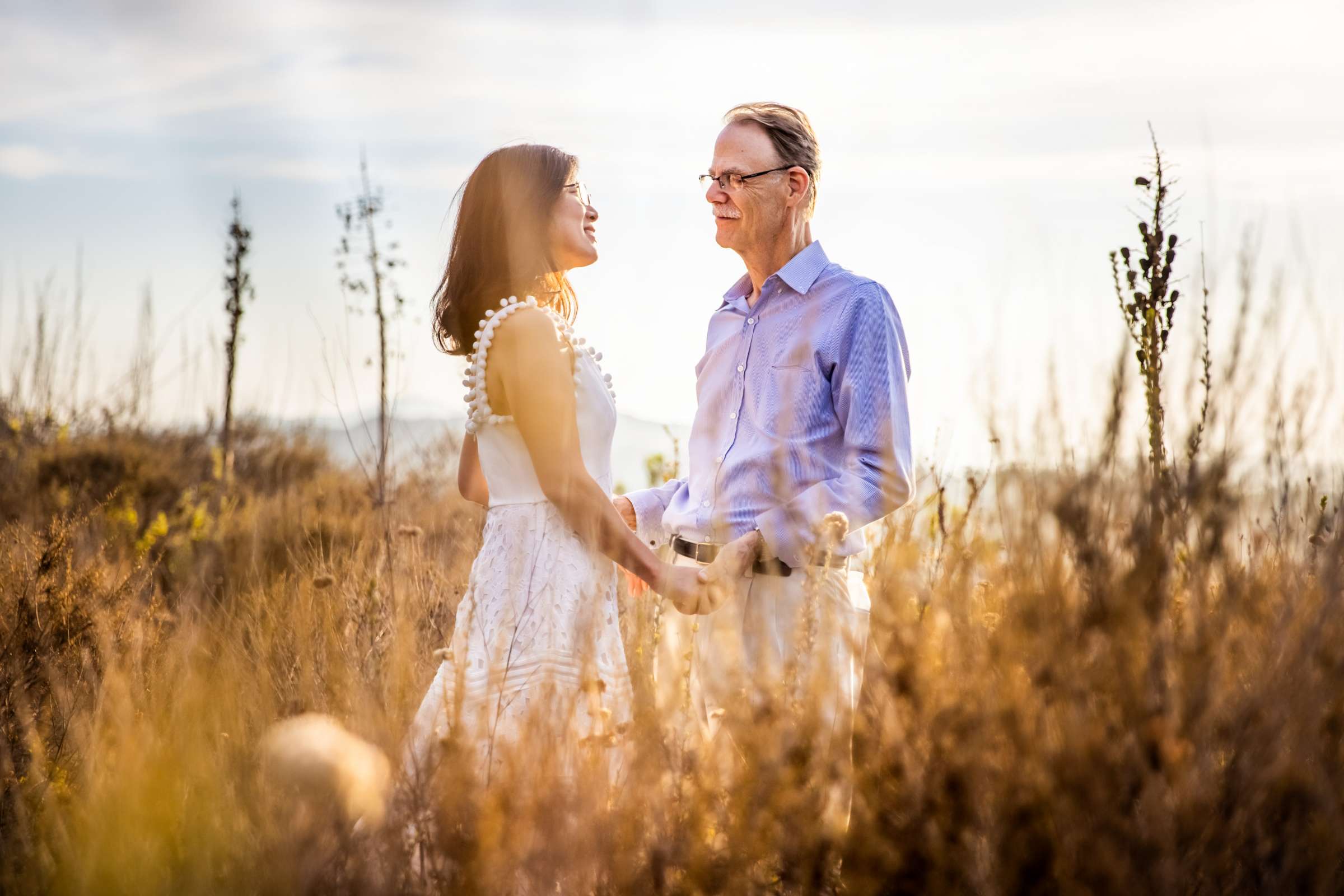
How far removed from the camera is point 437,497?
10.2 m

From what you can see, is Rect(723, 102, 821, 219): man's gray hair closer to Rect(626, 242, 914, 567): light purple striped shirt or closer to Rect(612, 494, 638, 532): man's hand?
Rect(626, 242, 914, 567): light purple striped shirt

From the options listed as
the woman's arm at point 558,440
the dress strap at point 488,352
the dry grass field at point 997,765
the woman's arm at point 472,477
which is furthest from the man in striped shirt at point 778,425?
the dress strap at point 488,352

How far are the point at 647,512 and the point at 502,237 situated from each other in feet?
3.04

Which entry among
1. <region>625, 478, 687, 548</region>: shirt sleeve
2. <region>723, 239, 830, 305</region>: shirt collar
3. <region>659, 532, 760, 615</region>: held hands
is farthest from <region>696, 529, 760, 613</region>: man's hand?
<region>723, 239, 830, 305</region>: shirt collar

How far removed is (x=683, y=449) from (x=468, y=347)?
6.58 ft

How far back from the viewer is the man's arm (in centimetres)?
316

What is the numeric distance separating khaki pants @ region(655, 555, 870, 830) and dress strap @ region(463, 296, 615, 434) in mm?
705

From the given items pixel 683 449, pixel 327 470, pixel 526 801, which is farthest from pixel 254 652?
pixel 327 470

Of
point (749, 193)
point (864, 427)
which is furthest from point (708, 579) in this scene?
point (749, 193)

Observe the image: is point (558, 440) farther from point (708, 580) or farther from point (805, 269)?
point (805, 269)

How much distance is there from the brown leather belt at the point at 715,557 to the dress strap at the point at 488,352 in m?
0.59

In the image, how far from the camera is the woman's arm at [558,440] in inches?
99.4

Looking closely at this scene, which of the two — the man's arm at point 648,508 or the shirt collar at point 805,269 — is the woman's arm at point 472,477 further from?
the shirt collar at point 805,269

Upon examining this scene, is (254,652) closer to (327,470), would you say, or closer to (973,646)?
(973,646)
